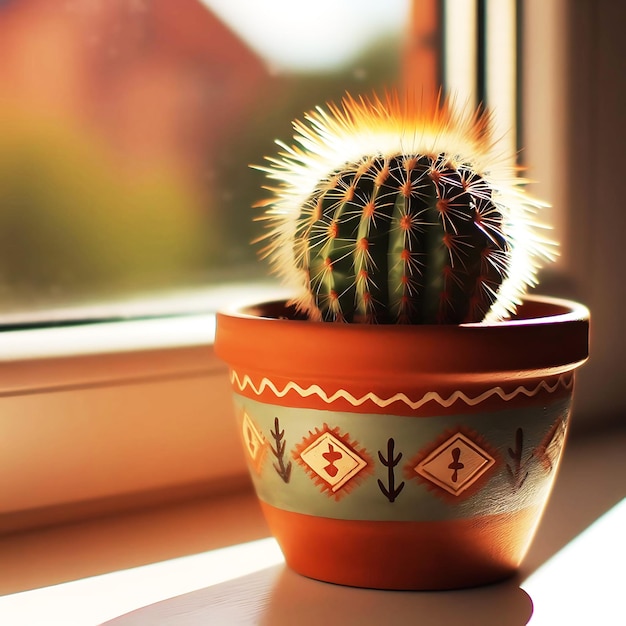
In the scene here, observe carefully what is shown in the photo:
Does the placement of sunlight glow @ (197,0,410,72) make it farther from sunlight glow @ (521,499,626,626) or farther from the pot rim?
sunlight glow @ (521,499,626,626)

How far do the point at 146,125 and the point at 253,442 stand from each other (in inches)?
15.6

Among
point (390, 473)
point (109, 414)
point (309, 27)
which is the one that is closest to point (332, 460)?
point (390, 473)

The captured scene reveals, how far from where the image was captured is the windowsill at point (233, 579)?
1.79 feet

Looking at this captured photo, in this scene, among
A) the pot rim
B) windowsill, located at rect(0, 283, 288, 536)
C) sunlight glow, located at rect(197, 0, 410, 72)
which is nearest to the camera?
the pot rim

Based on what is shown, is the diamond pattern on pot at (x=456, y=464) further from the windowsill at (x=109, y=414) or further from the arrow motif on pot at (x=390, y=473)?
the windowsill at (x=109, y=414)

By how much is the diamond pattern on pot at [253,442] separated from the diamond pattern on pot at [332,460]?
1.3 inches

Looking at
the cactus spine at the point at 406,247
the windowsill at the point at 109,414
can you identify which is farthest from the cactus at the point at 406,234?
the windowsill at the point at 109,414

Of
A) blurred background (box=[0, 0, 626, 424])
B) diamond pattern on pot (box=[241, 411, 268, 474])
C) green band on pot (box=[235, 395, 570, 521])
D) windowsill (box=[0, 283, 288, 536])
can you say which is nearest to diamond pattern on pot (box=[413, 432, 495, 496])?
green band on pot (box=[235, 395, 570, 521])

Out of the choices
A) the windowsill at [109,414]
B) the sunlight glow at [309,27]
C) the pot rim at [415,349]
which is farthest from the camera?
the sunlight glow at [309,27]

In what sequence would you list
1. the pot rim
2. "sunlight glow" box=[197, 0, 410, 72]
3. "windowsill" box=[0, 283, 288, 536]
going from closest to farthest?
1. the pot rim
2. "windowsill" box=[0, 283, 288, 536]
3. "sunlight glow" box=[197, 0, 410, 72]

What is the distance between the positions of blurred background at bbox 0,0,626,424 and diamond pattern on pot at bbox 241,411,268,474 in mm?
292

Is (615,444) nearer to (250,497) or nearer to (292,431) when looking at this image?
(250,497)

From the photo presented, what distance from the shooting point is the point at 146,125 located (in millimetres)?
849

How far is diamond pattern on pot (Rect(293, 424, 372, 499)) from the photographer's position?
541mm
